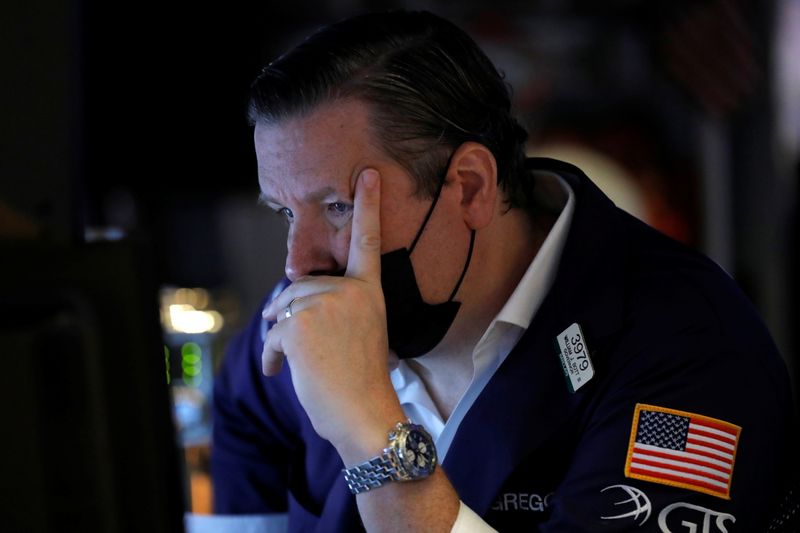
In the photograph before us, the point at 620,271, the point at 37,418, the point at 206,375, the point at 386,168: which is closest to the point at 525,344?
the point at 620,271

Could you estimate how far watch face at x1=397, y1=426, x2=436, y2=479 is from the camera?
1016 mm

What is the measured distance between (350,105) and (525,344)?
38 centimetres

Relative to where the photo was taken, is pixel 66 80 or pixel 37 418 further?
pixel 66 80

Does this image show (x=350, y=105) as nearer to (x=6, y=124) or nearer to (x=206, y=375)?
(x=6, y=124)

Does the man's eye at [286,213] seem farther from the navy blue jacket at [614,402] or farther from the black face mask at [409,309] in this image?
the navy blue jacket at [614,402]

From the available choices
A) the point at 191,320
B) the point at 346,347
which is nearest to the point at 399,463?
the point at 346,347

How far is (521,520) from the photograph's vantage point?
119 cm

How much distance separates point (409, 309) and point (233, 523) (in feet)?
1.54

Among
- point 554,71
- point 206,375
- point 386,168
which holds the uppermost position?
point 554,71

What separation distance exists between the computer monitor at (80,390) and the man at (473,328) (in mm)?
571

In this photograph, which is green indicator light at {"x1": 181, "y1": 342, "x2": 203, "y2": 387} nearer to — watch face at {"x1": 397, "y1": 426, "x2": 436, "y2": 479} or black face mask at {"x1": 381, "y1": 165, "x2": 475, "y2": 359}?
black face mask at {"x1": 381, "y1": 165, "x2": 475, "y2": 359}

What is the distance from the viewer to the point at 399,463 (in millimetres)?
1016

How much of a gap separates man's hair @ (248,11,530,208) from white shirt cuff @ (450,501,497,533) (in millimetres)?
419

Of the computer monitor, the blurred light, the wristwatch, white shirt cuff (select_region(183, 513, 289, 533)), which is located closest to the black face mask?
the wristwatch
